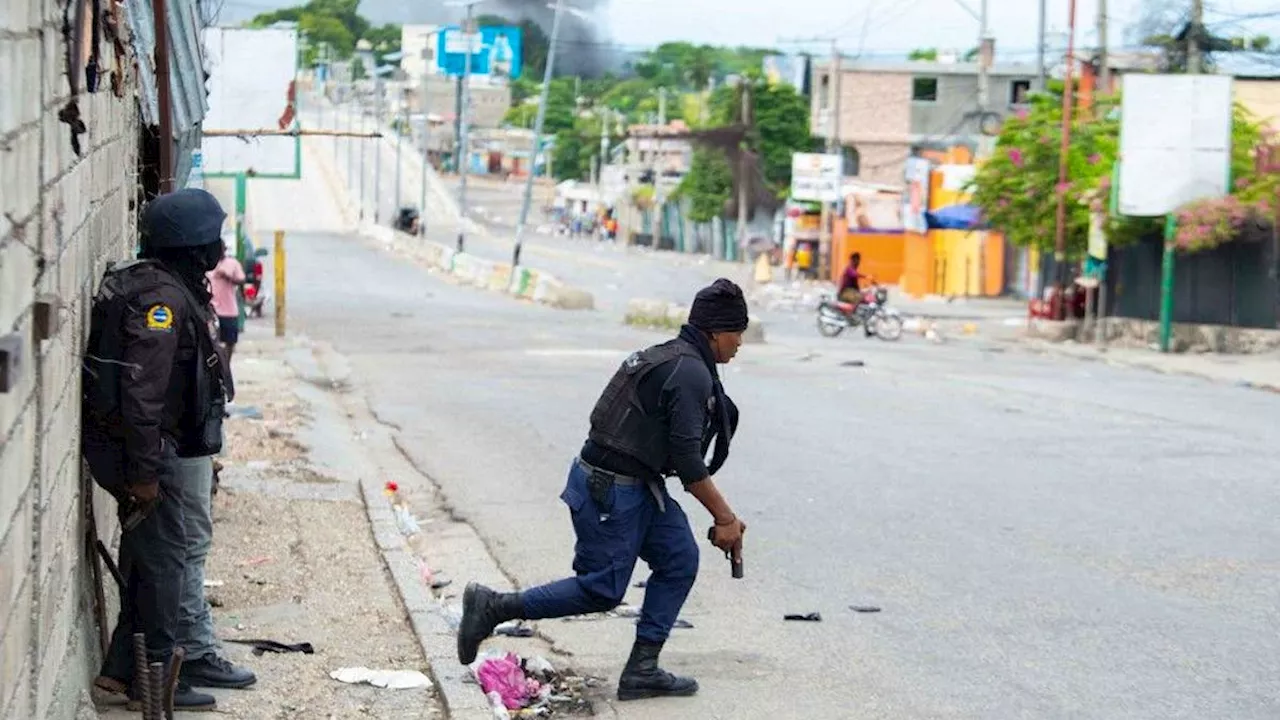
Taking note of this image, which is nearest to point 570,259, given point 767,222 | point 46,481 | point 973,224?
point 767,222

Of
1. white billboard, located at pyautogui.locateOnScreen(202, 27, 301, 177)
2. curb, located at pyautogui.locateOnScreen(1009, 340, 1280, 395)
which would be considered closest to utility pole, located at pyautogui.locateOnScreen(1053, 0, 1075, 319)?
curb, located at pyautogui.locateOnScreen(1009, 340, 1280, 395)

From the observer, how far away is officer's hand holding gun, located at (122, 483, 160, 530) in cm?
654

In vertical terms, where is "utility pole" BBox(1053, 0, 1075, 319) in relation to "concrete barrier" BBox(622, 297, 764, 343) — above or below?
above

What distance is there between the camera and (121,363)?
650 centimetres

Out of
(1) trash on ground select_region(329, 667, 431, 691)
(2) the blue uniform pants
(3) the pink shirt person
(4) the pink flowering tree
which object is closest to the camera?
(2) the blue uniform pants

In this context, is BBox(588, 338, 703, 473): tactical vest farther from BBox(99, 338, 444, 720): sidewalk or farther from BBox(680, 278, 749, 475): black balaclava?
BBox(99, 338, 444, 720): sidewalk

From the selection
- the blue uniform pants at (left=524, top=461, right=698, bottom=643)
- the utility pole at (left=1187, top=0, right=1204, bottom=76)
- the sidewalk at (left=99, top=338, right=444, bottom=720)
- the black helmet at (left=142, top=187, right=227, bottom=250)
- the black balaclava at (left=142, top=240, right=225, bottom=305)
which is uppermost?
the utility pole at (left=1187, top=0, right=1204, bottom=76)

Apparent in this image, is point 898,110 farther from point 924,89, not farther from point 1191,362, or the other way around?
point 1191,362

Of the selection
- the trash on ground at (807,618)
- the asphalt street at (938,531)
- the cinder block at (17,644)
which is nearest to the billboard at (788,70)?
the asphalt street at (938,531)

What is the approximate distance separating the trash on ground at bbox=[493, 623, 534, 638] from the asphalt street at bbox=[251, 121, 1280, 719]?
164 millimetres

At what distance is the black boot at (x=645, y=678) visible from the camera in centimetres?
789

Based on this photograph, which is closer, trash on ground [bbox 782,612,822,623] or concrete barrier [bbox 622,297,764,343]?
trash on ground [bbox 782,612,822,623]

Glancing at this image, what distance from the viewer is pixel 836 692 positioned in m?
8.04

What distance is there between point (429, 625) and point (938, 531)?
13.5 ft
